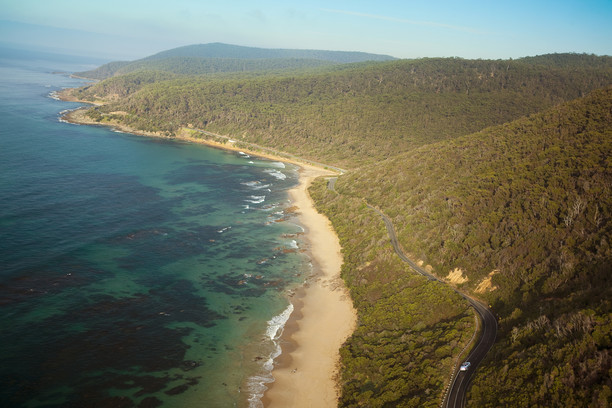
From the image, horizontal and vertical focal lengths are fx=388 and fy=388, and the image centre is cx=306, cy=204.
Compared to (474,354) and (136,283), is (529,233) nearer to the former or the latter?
(474,354)

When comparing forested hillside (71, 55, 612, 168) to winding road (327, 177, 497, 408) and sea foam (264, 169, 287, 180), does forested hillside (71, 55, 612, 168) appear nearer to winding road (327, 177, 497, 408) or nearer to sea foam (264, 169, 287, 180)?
sea foam (264, 169, 287, 180)

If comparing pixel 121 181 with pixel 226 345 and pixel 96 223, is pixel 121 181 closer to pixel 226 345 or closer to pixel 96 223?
pixel 96 223

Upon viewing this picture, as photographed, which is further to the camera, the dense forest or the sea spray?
the sea spray

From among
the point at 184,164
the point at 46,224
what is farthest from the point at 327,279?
the point at 184,164

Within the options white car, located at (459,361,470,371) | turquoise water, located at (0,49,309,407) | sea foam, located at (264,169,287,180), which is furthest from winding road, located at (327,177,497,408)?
sea foam, located at (264,169,287,180)

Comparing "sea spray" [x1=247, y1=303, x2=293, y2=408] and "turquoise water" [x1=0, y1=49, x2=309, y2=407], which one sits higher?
"turquoise water" [x1=0, y1=49, x2=309, y2=407]

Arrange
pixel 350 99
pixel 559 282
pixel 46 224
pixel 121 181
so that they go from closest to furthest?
pixel 559 282 → pixel 46 224 → pixel 121 181 → pixel 350 99
